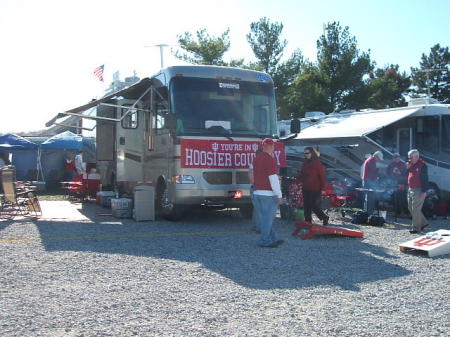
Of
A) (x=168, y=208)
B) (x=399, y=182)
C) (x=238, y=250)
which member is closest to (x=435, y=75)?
(x=399, y=182)

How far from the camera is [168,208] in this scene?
1121 centimetres

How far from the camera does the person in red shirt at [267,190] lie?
332 inches

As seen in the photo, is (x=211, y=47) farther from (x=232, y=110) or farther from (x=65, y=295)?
(x=65, y=295)

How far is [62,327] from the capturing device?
4.61 m

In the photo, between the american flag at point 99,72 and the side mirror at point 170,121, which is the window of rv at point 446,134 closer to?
the side mirror at point 170,121

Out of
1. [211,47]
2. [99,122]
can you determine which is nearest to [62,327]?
[99,122]

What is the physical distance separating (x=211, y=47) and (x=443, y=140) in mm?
21163

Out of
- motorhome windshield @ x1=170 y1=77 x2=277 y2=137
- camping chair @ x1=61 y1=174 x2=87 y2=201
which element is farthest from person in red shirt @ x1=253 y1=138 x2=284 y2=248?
camping chair @ x1=61 y1=174 x2=87 y2=201

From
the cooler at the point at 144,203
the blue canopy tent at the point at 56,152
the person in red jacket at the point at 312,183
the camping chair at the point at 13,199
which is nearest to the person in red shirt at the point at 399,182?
the person in red jacket at the point at 312,183

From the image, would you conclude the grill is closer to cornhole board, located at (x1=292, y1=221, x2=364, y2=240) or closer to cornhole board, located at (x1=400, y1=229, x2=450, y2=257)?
cornhole board, located at (x1=292, y1=221, x2=364, y2=240)

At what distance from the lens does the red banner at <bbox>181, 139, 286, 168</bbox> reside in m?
10.4

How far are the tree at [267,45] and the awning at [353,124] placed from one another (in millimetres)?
17070

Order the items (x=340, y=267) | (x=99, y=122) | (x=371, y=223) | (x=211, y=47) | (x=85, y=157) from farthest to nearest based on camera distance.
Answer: (x=211, y=47), (x=85, y=157), (x=99, y=122), (x=371, y=223), (x=340, y=267)

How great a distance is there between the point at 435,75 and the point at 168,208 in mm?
38087
